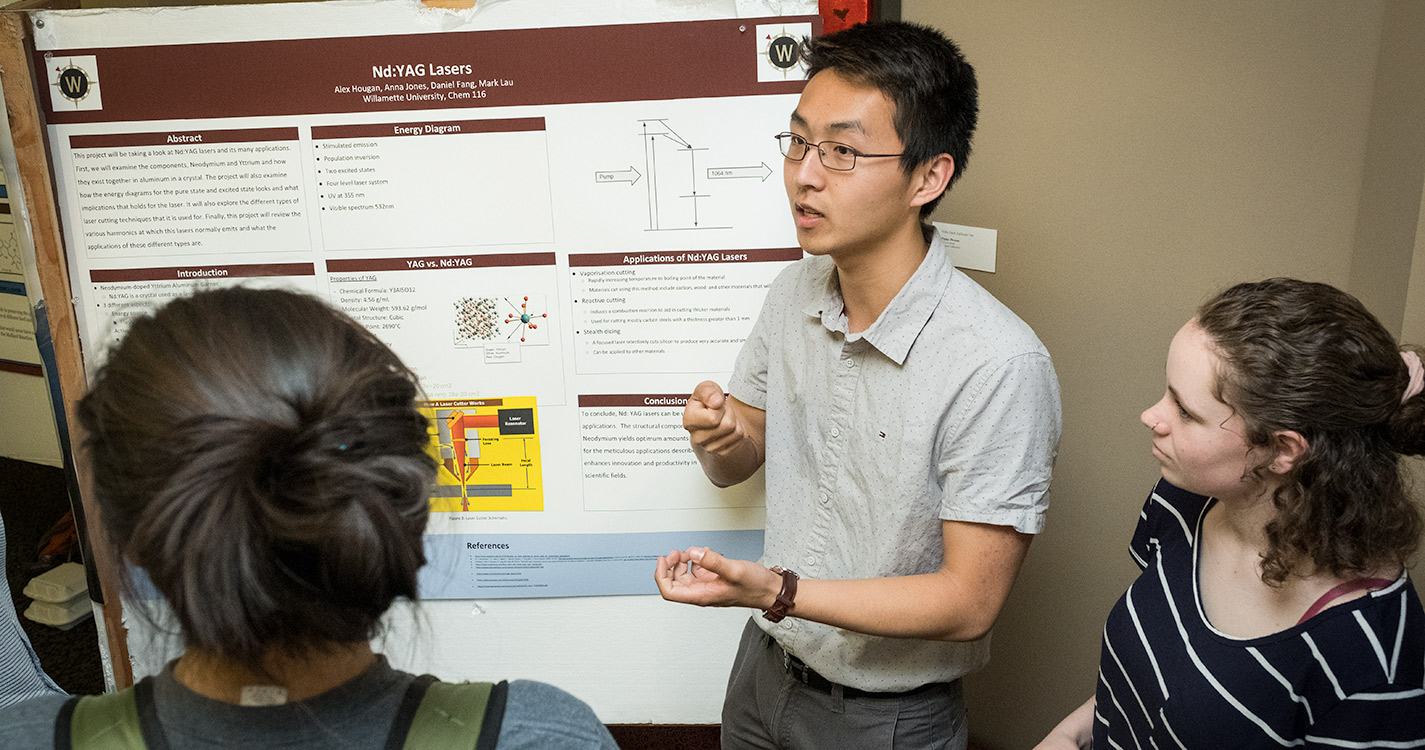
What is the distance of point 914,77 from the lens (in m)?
1.47

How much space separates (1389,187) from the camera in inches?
62.5

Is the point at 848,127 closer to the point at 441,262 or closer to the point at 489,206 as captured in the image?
the point at 489,206

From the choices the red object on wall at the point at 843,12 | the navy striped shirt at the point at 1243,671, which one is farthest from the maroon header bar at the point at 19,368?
the navy striped shirt at the point at 1243,671

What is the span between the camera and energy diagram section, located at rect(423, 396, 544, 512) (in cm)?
211

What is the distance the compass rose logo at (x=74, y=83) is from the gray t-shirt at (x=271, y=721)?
1607mm

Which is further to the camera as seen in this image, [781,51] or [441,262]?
[441,262]

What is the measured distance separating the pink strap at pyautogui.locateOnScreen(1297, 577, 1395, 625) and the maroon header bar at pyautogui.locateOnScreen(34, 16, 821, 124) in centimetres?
126

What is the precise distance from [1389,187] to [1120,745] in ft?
3.27

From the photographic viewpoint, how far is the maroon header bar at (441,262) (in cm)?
203

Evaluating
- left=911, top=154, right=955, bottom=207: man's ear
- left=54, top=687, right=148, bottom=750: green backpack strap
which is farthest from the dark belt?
left=54, top=687, right=148, bottom=750: green backpack strap

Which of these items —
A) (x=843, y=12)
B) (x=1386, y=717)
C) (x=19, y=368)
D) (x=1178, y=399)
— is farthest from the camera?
(x=19, y=368)

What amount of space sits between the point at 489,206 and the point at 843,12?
79 cm

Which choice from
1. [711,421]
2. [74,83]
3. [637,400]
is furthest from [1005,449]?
[74,83]

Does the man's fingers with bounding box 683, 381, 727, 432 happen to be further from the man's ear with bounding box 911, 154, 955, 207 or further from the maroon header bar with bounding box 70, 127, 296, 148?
the maroon header bar with bounding box 70, 127, 296, 148
